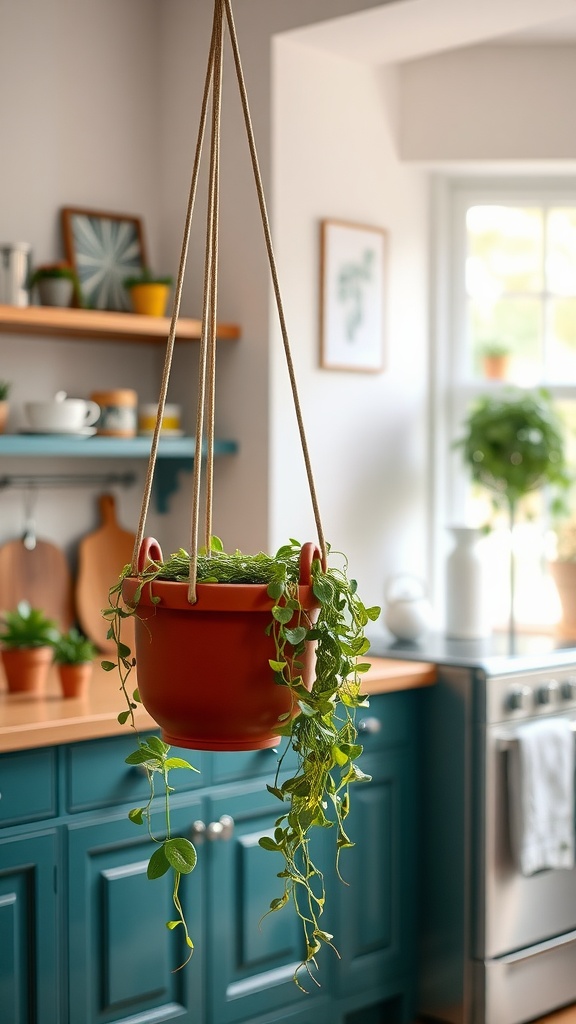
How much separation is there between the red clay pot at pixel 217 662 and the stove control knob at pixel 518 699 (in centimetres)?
191

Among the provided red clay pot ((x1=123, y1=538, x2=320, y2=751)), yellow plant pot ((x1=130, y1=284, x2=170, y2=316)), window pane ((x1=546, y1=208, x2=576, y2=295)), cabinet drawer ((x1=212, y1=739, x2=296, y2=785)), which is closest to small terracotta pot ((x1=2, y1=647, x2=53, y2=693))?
cabinet drawer ((x1=212, y1=739, x2=296, y2=785))

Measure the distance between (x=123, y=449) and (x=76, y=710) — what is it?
76 centimetres

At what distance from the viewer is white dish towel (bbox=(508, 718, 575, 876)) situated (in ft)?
9.78

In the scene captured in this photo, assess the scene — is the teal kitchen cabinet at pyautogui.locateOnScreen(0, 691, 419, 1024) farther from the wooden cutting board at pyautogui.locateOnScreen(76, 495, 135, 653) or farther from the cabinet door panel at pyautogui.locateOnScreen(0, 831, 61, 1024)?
the wooden cutting board at pyautogui.locateOnScreen(76, 495, 135, 653)

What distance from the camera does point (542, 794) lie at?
303 centimetres

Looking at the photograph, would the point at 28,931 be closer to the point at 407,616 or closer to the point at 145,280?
the point at 407,616

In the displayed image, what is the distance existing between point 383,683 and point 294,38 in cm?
164

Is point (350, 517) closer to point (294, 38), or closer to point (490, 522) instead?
point (490, 522)

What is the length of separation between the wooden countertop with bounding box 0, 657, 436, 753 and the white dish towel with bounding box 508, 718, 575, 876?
29 cm

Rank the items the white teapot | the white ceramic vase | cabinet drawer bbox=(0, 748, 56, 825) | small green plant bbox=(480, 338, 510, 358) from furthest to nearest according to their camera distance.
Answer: small green plant bbox=(480, 338, 510, 358) < the white ceramic vase < the white teapot < cabinet drawer bbox=(0, 748, 56, 825)

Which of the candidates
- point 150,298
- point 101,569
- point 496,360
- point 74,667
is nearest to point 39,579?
point 101,569

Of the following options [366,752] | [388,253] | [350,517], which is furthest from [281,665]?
[388,253]

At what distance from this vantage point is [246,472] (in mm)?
3229

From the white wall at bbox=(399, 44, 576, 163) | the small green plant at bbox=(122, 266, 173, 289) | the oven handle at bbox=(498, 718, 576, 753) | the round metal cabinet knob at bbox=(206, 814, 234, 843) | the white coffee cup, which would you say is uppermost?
the white wall at bbox=(399, 44, 576, 163)
